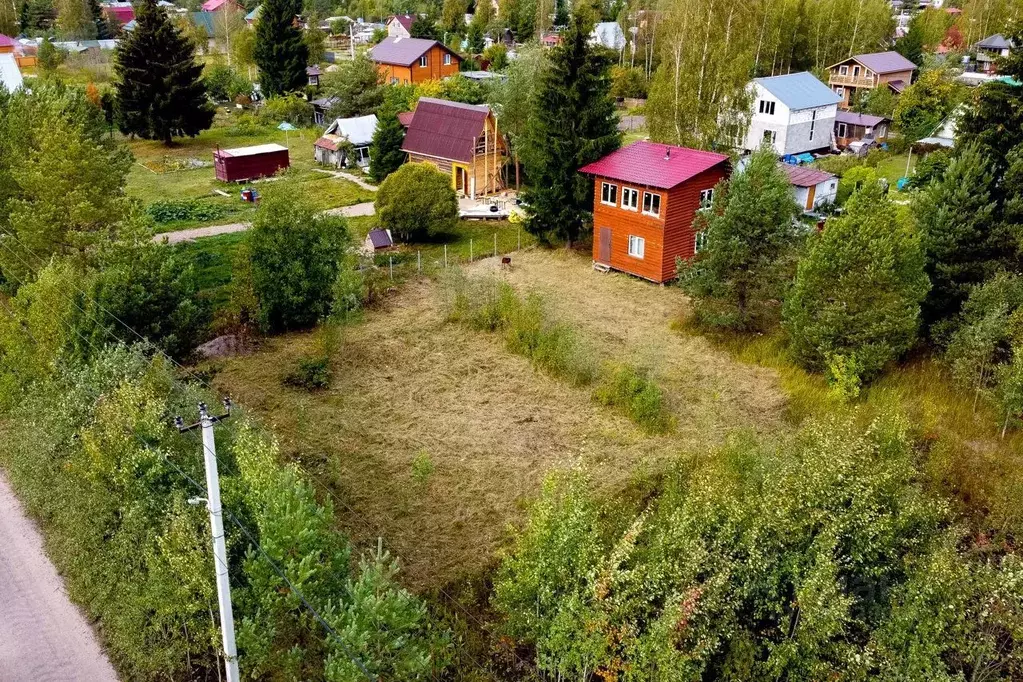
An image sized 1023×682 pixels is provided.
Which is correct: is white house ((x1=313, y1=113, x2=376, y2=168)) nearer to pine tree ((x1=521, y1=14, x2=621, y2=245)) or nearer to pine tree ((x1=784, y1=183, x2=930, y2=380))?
pine tree ((x1=521, y1=14, x2=621, y2=245))

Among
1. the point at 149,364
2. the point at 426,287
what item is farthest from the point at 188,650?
the point at 426,287

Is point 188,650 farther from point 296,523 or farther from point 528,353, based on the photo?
point 528,353

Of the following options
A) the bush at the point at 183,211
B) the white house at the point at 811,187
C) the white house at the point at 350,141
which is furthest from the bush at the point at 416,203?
the white house at the point at 811,187

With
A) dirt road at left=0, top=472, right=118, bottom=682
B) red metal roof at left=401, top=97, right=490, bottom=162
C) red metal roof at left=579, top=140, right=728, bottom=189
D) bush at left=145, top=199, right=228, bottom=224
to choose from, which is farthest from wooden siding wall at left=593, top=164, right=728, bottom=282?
dirt road at left=0, top=472, right=118, bottom=682

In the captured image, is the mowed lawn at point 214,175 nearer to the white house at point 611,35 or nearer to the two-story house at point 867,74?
the white house at point 611,35

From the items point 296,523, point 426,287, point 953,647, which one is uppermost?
point 296,523

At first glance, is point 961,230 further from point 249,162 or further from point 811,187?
point 249,162
